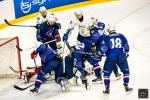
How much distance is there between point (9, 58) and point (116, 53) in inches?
88.8

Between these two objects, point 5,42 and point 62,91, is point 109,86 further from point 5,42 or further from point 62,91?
point 5,42

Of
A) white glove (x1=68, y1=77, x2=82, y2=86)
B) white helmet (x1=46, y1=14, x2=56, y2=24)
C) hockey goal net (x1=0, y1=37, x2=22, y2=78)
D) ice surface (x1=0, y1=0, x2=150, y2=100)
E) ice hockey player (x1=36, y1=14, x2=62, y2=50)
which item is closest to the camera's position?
ice surface (x1=0, y1=0, x2=150, y2=100)

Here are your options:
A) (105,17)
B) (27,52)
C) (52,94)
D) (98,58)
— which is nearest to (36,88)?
(52,94)

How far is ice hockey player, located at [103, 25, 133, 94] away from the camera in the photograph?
5684mm

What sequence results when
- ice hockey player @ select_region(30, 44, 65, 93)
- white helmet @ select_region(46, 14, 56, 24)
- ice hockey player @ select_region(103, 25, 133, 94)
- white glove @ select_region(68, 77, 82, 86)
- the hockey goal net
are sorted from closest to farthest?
1. ice hockey player @ select_region(103, 25, 133, 94)
2. ice hockey player @ select_region(30, 44, 65, 93)
3. white glove @ select_region(68, 77, 82, 86)
4. white helmet @ select_region(46, 14, 56, 24)
5. the hockey goal net

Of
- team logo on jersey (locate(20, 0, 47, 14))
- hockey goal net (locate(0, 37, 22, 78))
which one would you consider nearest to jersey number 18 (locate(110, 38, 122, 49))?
hockey goal net (locate(0, 37, 22, 78))

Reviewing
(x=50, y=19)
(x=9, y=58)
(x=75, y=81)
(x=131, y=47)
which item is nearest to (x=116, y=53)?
(x=75, y=81)

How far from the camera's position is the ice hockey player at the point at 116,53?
5684 millimetres

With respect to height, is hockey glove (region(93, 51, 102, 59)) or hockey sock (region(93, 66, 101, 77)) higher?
hockey glove (region(93, 51, 102, 59))

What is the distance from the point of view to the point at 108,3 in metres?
8.01

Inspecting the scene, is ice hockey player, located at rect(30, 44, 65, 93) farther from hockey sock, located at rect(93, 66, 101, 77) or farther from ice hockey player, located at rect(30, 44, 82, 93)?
hockey sock, located at rect(93, 66, 101, 77)

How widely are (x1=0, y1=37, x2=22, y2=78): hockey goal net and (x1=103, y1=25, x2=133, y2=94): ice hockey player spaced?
6.35 feet

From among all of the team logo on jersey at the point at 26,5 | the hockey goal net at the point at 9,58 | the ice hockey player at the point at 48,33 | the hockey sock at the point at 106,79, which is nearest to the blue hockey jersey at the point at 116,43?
the hockey sock at the point at 106,79

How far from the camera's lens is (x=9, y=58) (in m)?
7.34
